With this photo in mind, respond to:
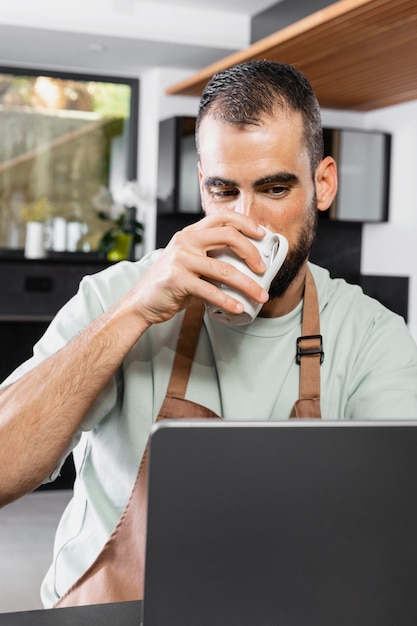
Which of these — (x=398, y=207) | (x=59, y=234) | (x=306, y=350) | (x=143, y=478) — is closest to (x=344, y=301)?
(x=306, y=350)

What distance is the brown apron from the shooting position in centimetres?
106

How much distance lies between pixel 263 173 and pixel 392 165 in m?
4.05

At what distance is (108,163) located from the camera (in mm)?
5359

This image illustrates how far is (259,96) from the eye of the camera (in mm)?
1219

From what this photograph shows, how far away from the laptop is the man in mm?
391

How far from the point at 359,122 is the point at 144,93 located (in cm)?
135

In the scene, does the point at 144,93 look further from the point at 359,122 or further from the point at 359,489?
the point at 359,489

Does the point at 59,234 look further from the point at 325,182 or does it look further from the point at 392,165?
the point at 325,182

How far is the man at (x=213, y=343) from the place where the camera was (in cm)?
110

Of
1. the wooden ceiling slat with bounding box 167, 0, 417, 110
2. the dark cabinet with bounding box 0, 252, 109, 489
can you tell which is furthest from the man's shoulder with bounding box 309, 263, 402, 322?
the dark cabinet with bounding box 0, 252, 109, 489

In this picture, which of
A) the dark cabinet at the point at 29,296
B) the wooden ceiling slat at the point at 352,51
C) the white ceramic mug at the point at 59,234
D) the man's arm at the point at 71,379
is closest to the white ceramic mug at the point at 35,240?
the dark cabinet at the point at 29,296

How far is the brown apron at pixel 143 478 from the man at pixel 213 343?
2 cm

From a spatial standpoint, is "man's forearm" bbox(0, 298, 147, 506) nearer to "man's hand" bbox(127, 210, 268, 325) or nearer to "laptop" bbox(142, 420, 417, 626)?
"man's hand" bbox(127, 210, 268, 325)

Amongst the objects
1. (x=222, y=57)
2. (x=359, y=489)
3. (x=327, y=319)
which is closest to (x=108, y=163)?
(x=222, y=57)
